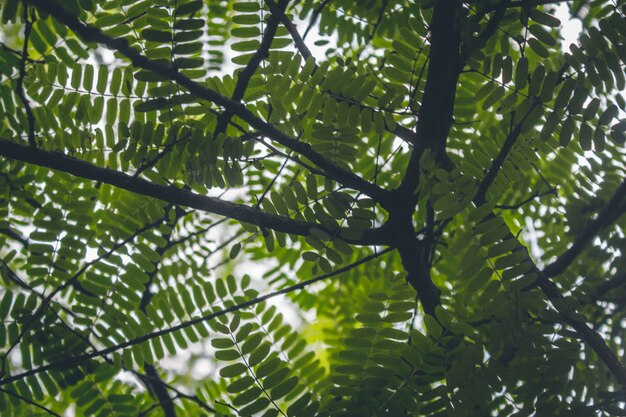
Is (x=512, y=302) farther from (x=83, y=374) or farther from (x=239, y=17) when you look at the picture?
(x=83, y=374)

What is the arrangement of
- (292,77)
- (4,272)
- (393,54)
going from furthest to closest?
(4,272) → (393,54) → (292,77)

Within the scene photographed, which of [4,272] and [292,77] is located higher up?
[292,77]

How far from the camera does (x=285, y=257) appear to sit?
2.37 metres

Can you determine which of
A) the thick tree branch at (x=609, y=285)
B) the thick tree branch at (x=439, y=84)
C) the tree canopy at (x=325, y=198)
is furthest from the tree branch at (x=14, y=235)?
the thick tree branch at (x=609, y=285)

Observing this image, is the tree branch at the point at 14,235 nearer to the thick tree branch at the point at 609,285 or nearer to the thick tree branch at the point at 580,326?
the thick tree branch at the point at 580,326

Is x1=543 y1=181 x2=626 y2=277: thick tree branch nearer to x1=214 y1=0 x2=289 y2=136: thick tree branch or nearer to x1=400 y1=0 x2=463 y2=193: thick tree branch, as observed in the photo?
x1=400 y1=0 x2=463 y2=193: thick tree branch

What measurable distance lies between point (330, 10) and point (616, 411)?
4.68 ft

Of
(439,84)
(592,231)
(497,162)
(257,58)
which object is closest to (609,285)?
(592,231)

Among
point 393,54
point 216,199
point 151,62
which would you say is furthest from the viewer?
point 393,54

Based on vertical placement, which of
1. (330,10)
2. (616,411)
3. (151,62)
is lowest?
(616,411)

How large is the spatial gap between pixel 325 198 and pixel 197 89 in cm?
39

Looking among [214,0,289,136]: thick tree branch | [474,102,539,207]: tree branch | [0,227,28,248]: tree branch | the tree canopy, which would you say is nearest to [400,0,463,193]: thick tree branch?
the tree canopy

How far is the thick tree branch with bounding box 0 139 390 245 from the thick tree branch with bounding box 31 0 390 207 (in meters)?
0.15

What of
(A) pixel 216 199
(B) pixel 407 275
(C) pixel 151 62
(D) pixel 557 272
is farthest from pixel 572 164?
(C) pixel 151 62
